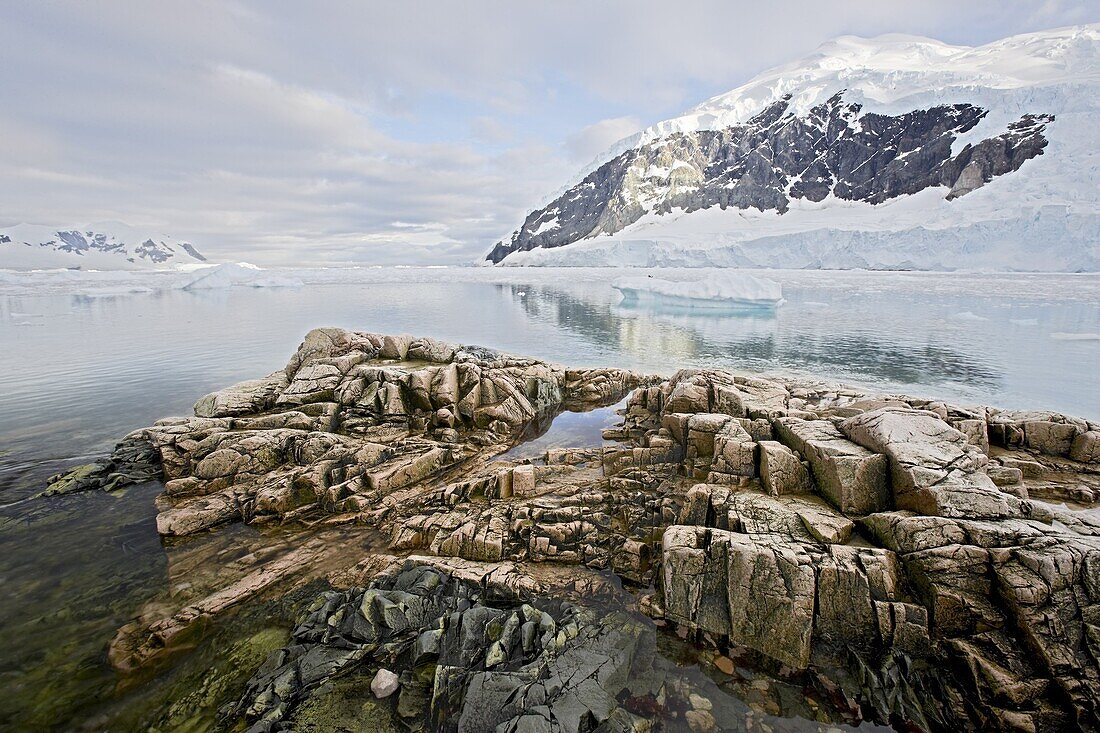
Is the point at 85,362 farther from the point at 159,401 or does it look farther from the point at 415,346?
the point at 415,346

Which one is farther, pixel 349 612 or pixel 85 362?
pixel 85 362

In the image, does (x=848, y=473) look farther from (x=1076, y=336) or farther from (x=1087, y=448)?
(x=1076, y=336)

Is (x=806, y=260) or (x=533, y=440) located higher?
(x=806, y=260)

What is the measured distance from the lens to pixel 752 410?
37.1 feet

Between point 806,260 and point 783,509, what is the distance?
89.2 metres

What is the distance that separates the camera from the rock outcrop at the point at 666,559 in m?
5.50

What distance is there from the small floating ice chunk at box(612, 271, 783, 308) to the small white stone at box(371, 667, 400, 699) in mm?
39787

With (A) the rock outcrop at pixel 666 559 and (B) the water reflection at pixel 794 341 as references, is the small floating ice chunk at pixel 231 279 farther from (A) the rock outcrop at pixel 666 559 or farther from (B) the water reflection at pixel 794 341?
(A) the rock outcrop at pixel 666 559

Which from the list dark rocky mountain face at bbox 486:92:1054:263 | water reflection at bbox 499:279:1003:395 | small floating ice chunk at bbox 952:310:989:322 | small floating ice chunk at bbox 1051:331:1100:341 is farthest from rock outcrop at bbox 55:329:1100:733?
dark rocky mountain face at bbox 486:92:1054:263

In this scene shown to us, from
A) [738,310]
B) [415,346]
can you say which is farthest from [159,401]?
[738,310]

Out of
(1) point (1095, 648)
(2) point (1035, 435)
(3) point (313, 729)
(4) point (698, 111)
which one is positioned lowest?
(3) point (313, 729)

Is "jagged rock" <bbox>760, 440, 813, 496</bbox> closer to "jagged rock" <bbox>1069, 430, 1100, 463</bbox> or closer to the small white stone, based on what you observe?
"jagged rock" <bbox>1069, 430, 1100, 463</bbox>

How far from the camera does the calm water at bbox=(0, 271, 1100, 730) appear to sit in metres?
7.34

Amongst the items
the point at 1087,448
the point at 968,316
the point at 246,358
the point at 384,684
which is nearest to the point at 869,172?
the point at 968,316
